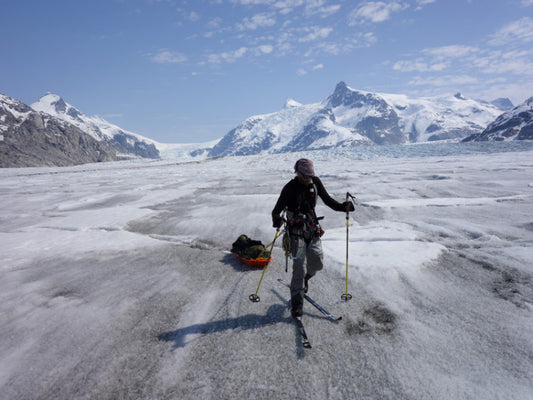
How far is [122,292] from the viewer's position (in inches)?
231

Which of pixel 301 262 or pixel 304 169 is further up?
pixel 304 169

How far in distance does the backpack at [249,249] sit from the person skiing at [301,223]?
2009mm

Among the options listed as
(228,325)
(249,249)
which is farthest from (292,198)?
(249,249)

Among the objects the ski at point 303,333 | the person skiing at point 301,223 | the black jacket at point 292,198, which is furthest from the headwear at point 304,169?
the ski at point 303,333

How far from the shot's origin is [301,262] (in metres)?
5.11

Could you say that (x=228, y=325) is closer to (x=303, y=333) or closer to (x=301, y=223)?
(x=303, y=333)

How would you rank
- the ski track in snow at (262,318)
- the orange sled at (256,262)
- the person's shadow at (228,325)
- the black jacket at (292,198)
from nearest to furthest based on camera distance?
1. the ski track in snow at (262,318)
2. the person's shadow at (228,325)
3. the black jacket at (292,198)
4. the orange sled at (256,262)

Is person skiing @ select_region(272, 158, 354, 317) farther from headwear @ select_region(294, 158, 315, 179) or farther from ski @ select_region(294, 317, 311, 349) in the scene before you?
ski @ select_region(294, 317, 311, 349)

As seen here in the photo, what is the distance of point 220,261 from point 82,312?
10.8ft

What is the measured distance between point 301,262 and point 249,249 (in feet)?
8.24

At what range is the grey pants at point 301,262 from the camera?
16.3ft

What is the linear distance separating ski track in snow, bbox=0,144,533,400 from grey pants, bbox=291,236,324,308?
0.49 meters

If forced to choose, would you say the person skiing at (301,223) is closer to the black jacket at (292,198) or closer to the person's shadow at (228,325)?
the black jacket at (292,198)

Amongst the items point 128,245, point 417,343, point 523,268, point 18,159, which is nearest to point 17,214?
point 128,245
